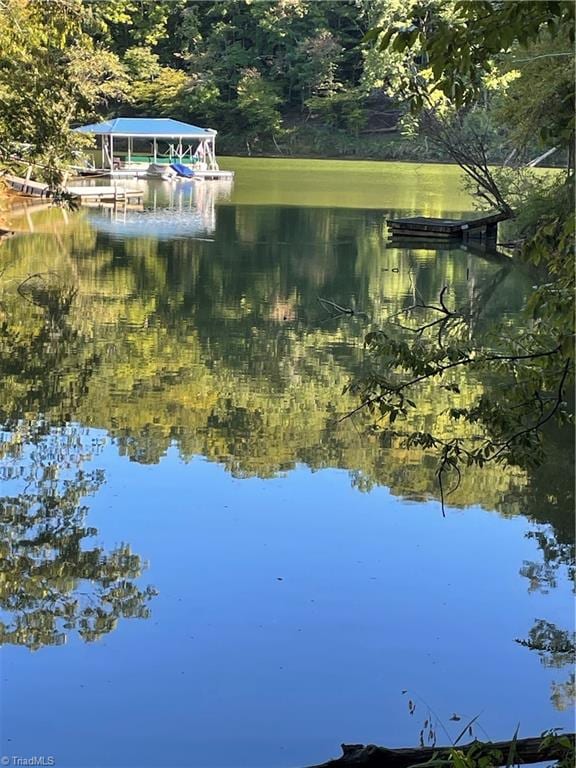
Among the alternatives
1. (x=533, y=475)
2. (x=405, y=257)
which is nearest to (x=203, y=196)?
(x=405, y=257)

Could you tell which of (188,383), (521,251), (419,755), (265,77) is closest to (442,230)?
(188,383)

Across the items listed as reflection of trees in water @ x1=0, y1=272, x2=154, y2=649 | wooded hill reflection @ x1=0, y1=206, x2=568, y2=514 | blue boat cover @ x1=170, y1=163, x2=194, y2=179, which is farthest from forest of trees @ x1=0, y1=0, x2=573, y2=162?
reflection of trees in water @ x1=0, y1=272, x2=154, y2=649

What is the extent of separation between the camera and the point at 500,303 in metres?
15.5

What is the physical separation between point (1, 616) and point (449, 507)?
3.17 m

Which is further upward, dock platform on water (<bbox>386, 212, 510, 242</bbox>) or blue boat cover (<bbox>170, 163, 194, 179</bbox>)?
blue boat cover (<bbox>170, 163, 194, 179</bbox>)

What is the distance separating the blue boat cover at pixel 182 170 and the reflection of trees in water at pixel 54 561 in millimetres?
33657

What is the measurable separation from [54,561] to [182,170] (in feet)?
119

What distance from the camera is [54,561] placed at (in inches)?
237

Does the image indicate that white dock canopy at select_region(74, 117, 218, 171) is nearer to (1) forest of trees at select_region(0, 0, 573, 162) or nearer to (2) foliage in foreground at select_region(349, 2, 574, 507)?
(1) forest of trees at select_region(0, 0, 573, 162)

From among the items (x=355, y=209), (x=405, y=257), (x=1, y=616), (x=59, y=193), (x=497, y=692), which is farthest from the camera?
(x=355, y=209)

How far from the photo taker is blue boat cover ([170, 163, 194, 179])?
133ft

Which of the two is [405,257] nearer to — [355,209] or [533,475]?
[355,209]

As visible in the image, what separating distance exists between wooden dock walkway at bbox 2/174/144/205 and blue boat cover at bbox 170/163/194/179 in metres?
7.91

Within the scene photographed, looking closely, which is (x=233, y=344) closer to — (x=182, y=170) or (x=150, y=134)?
(x=182, y=170)
